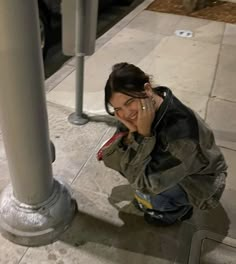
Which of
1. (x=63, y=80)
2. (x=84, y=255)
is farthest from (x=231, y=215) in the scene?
(x=63, y=80)

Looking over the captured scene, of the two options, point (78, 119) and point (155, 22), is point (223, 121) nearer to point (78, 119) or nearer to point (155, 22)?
point (78, 119)

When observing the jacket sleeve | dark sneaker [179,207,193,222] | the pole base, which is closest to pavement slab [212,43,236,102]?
dark sneaker [179,207,193,222]

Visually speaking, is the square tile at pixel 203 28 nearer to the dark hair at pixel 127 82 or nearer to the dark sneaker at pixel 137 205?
the dark sneaker at pixel 137 205

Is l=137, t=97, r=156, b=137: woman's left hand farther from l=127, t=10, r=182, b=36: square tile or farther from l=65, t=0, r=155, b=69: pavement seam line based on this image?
l=127, t=10, r=182, b=36: square tile

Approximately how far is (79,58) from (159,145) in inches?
34.2

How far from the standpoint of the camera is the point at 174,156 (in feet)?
4.21

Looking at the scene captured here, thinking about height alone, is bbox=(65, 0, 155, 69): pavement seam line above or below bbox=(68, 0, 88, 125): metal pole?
below

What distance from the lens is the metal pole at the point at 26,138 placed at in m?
1.08

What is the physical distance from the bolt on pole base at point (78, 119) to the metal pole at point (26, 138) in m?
0.60

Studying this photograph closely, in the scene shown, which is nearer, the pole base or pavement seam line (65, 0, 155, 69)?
the pole base

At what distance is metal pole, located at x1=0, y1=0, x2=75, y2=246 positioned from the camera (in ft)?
3.55

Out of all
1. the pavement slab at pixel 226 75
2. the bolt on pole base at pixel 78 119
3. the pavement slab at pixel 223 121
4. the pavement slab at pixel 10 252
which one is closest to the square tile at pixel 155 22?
the pavement slab at pixel 226 75

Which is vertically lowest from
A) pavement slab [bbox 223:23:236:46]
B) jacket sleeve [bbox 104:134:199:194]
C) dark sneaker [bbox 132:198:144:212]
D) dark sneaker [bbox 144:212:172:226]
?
pavement slab [bbox 223:23:236:46]

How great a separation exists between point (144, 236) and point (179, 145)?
1.59 ft
